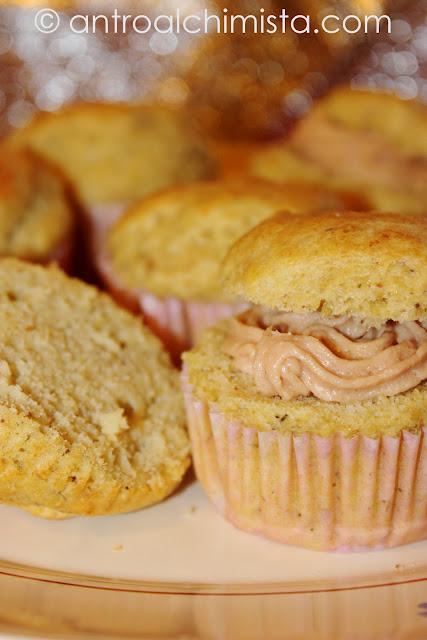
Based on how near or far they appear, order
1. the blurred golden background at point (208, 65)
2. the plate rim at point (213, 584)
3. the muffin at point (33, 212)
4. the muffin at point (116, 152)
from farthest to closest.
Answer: the blurred golden background at point (208, 65) → the muffin at point (116, 152) → the muffin at point (33, 212) → the plate rim at point (213, 584)

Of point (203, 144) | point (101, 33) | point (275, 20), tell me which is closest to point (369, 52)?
point (275, 20)

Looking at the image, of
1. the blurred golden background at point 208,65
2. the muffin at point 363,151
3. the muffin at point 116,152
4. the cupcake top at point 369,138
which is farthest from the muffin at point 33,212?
the blurred golden background at point 208,65

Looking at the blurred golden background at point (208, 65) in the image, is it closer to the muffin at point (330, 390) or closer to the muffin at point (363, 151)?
the muffin at point (363, 151)

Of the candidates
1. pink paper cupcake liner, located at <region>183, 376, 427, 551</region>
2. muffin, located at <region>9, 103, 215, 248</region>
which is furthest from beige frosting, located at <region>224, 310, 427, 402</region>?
muffin, located at <region>9, 103, 215, 248</region>

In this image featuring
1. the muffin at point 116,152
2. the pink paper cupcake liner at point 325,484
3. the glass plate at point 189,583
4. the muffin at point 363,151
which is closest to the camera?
the glass plate at point 189,583

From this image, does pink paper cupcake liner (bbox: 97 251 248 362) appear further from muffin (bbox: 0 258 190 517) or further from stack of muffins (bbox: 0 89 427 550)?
muffin (bbox: 0 258 190 517)

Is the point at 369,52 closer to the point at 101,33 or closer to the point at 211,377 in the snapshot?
the point at 101,33

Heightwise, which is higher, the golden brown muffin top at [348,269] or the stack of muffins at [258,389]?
the golden brown muffin top at [348,269]
